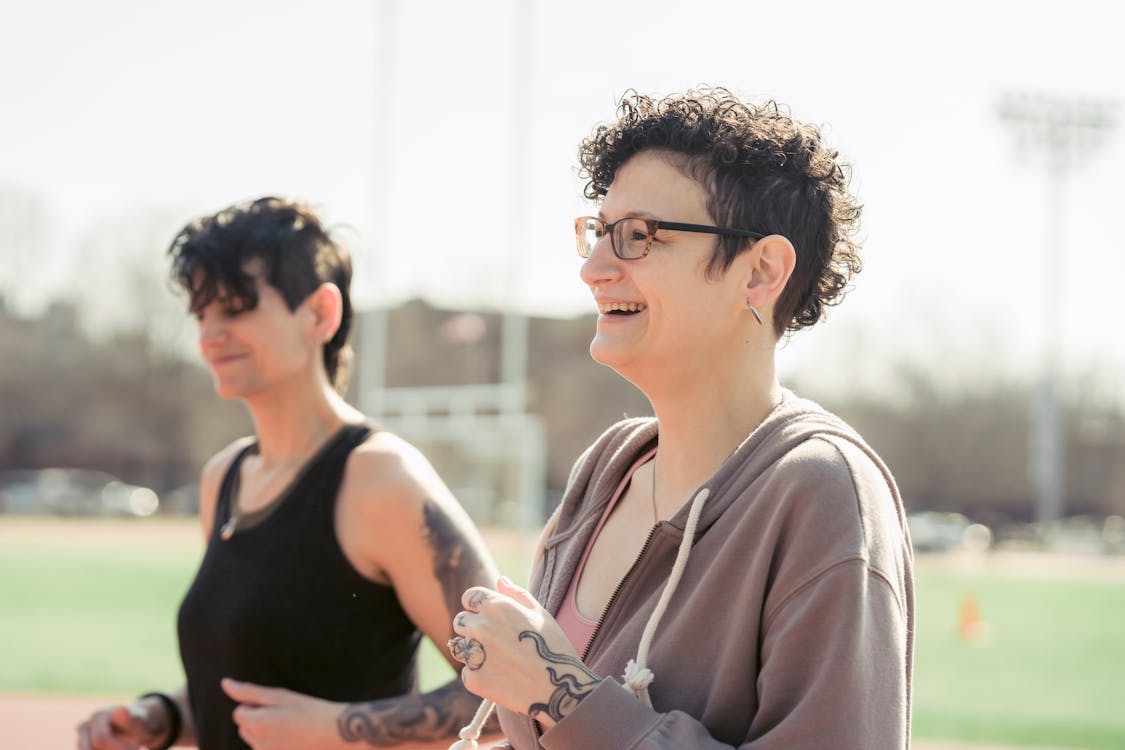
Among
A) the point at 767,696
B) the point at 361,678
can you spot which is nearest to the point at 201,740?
the point at 361,678

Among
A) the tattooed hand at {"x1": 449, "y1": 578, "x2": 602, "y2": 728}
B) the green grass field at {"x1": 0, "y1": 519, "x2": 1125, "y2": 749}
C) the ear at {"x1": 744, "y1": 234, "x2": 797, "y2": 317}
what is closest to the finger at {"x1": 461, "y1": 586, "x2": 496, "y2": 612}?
the tattooed hand at {"x1": 449, "y1": 578, "x2": 602, "y2": 728}

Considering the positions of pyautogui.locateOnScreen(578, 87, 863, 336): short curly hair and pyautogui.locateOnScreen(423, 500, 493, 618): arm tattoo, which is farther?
pyautogui.locateOnScreen(423, 500, 493, 618): arm tattoo

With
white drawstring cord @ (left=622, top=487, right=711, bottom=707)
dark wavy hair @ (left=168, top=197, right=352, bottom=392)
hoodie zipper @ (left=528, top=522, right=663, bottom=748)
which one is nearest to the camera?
white drawstring cord @ (left=622, top=487, right=711, bottom=707)

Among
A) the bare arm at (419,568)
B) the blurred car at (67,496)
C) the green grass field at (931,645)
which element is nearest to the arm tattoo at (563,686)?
the bare arm at (419,568)

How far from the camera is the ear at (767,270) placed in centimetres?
190

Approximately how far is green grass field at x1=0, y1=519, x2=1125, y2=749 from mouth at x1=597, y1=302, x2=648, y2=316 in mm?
8882

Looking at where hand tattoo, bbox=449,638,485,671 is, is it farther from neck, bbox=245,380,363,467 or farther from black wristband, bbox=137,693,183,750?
black wristband, bbox=137,693,183,750

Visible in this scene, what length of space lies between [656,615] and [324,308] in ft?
5.19

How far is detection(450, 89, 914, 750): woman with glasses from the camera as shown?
1602mm

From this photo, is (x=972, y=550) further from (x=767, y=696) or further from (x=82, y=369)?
(x=767, y=696)

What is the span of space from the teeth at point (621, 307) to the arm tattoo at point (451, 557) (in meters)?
0.98

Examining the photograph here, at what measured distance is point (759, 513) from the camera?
1710 mm

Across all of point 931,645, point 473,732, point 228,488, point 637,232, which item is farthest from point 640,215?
point 931,645

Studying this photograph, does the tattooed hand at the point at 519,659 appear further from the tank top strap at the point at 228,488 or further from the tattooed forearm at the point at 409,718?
the tank top strap at the point at 228,488
